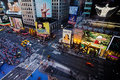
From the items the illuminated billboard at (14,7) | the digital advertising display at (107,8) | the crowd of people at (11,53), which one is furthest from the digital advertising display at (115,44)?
the illuminated billboard at (14,7)

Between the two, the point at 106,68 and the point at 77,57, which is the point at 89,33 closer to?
the point at 77,57

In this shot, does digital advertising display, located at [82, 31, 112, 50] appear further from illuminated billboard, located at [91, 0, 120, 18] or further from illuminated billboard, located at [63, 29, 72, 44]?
illuminated billboard, located at [91, 0, 120, 18]

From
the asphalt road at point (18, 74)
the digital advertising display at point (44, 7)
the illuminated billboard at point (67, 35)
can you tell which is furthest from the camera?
the digital advertising display at point (44, 7)

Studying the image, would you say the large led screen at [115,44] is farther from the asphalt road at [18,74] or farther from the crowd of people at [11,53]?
the crowd of people at [11,53]

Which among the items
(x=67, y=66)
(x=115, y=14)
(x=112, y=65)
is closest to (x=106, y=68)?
(x=112, y=65)

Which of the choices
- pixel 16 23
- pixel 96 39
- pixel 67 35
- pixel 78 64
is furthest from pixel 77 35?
pixel 16 23

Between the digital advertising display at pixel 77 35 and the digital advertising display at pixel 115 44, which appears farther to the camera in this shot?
the digital advertising display at pixel 77 35

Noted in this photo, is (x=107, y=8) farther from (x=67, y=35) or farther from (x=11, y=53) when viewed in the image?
(x=11, y=53)
